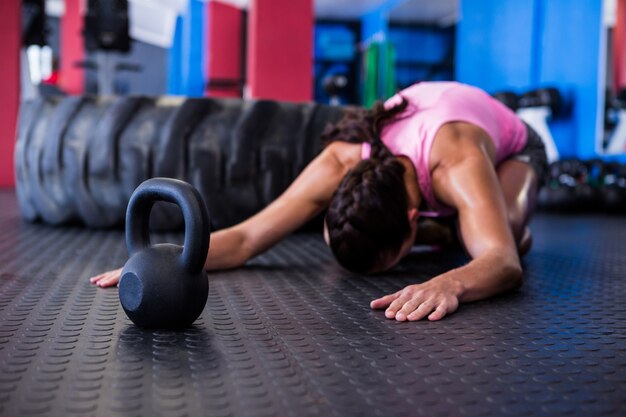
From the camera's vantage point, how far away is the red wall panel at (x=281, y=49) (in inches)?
229

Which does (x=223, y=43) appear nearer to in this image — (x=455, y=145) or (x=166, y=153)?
(x=166, y=153)

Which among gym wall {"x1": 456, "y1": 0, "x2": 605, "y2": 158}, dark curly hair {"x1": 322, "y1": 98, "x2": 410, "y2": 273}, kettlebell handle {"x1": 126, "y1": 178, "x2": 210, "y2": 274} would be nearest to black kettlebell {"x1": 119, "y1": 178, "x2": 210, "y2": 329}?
kettlebell handle {"x1": 126, "y1": 178, "x2": 210, "y2": 274}

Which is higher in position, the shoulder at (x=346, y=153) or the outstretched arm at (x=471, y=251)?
the shoulder at (x=346, y=153)

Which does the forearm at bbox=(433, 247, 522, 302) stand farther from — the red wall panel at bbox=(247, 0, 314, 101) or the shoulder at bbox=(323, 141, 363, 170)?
the red wall panel at bbox=(247, 0, 314, 101)

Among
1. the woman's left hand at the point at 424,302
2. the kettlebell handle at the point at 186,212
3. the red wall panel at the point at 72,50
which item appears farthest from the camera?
the red wall panel at the point at 72,50

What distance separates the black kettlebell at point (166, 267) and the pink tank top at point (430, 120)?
2.39ft

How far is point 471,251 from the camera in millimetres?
1383

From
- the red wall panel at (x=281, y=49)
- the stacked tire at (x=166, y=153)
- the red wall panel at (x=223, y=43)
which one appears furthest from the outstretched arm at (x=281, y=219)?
the red wall panel at (x=223, y=43)

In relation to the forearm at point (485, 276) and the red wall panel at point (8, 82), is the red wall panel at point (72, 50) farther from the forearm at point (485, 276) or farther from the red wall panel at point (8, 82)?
the forearm at point (485, 276)

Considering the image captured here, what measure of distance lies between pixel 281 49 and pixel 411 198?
15.1ft

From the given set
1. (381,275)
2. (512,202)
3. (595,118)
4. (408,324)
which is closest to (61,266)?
(381,275)

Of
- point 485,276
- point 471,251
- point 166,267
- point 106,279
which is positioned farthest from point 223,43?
point 166,267

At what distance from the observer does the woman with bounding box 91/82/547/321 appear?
130 cm

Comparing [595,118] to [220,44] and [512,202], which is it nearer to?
[512,202]
